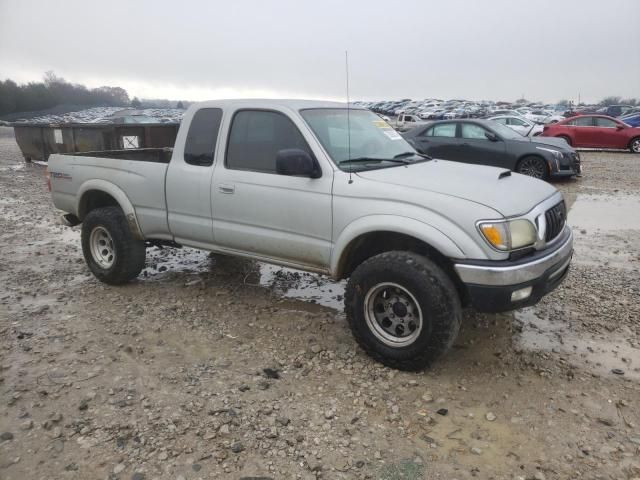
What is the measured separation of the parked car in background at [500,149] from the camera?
37.8 feet

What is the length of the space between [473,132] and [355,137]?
852cm

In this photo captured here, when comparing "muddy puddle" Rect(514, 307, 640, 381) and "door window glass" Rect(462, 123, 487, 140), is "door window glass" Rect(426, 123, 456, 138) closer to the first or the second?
"door window glass" Rect(462, 123, 487, 140)

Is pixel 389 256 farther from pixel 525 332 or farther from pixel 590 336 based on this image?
pixel 590 336

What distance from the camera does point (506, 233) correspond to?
3309 millimetres

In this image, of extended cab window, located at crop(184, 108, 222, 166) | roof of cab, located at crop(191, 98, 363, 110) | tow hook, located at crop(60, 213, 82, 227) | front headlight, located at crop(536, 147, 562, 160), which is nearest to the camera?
roof of cab, located at crop(191, 98, 363, 110)

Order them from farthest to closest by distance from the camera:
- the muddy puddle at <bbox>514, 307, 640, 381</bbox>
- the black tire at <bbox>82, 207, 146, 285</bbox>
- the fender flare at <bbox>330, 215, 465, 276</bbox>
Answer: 1. the black tire at <bbox>82, 207, 146, 285</bbox>
2. the muddy puddle at <bbox>514, 307, 640, 381</bbox>
3. the fender flare at <bbox>330, 215, 465, 276</bbox>

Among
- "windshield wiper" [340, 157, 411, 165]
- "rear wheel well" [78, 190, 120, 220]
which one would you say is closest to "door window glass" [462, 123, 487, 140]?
"windshield wiper" [340, 157, 411, 165]

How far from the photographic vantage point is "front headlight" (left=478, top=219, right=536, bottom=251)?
3.29m

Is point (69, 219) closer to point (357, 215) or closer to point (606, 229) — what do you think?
point (357, 215)

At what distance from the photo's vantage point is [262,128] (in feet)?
14.4

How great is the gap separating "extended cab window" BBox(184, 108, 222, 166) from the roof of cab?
2.9 inches

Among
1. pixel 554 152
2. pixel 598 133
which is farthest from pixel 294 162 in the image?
pixel 598 133

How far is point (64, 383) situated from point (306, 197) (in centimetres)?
218

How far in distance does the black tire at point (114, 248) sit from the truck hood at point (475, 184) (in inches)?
107
